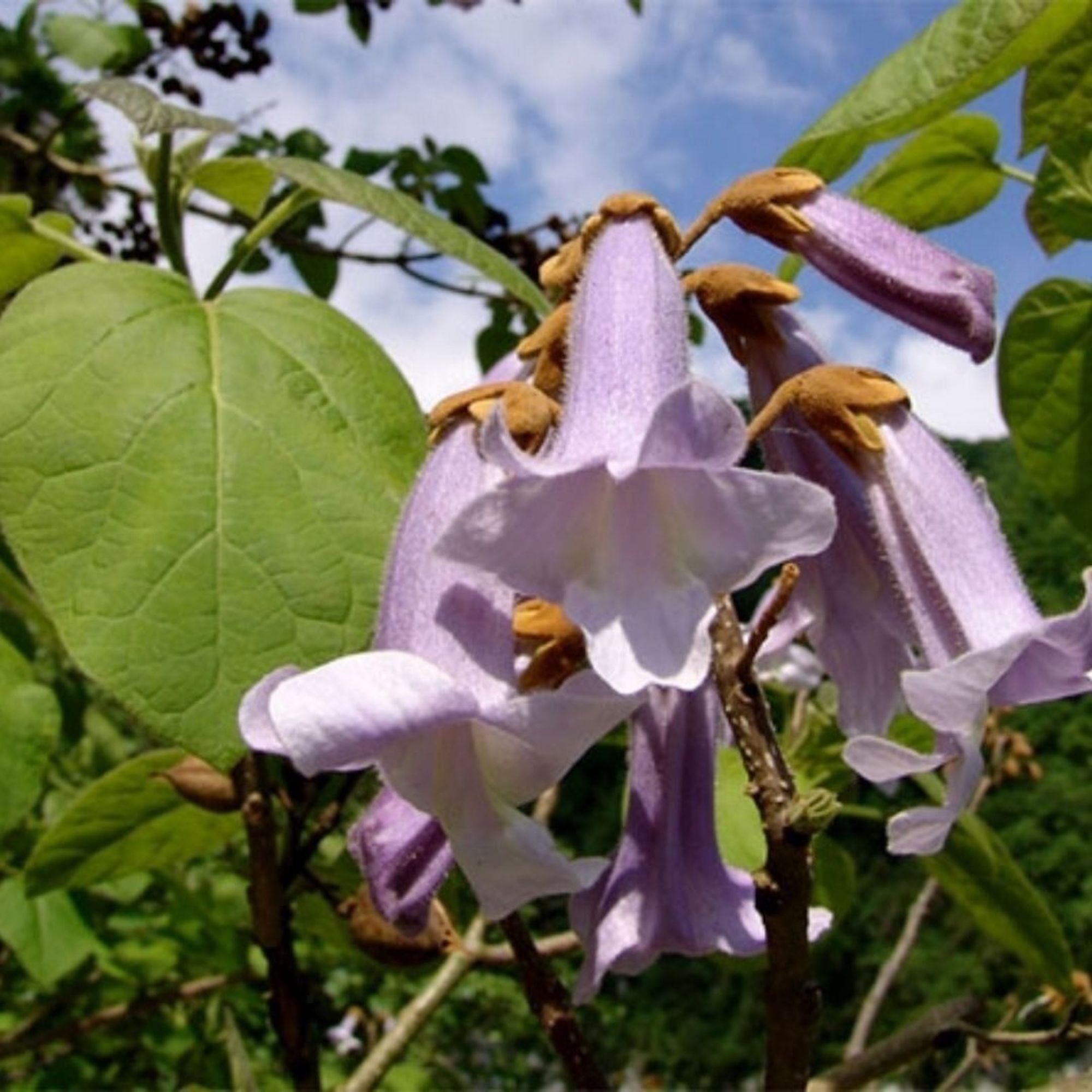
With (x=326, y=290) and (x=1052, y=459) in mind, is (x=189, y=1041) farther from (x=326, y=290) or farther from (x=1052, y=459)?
(x=1052, y=459)

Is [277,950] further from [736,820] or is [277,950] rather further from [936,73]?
[936,73]

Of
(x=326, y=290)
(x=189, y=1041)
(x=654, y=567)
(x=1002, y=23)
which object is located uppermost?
(x=326, y=290)

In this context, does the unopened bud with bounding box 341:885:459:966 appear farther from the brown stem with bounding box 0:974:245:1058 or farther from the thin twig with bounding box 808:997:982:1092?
the brown stem with bounding box 0:974:245:1058

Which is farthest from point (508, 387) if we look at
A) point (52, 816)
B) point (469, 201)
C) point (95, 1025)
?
point (469, 201)

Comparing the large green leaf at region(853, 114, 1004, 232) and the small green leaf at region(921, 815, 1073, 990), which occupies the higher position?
the large green leaf at region(853, 114, 1004, 232)

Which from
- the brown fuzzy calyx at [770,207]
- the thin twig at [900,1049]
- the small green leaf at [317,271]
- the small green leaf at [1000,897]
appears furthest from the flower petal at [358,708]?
the small green leaf at [317,271]

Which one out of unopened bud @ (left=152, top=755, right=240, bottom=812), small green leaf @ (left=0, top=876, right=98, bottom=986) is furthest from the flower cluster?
small green leaf @ (left=0, top=876, right=98, bottom=986)
